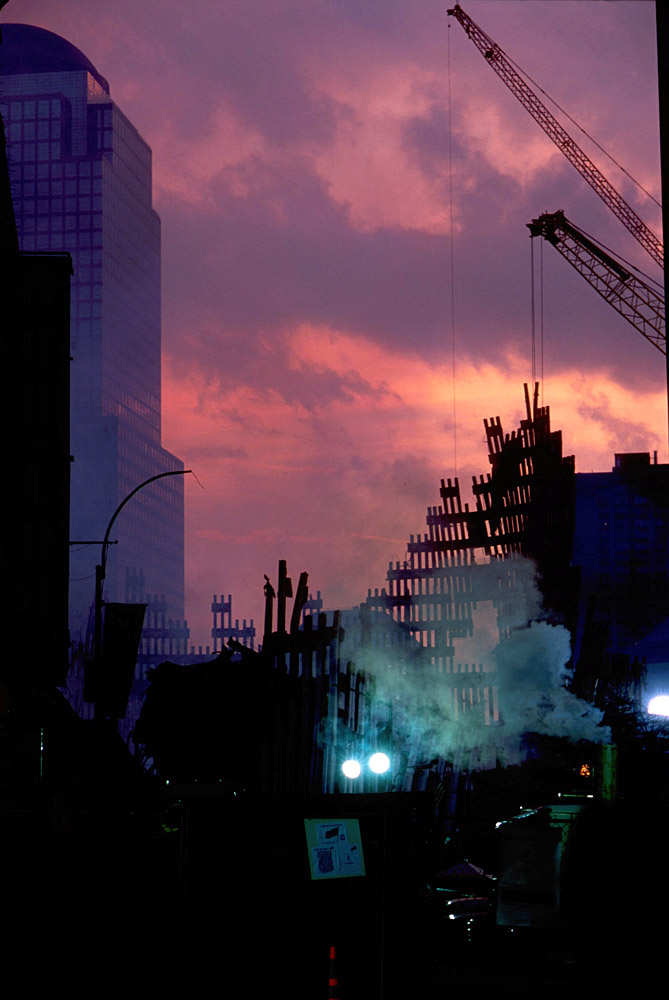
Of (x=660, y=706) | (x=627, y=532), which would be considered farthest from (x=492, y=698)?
(x=627, y=532)

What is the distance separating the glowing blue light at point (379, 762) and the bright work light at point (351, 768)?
353 mm

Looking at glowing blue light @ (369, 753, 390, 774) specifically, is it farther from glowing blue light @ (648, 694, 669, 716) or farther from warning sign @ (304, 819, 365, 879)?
warning sign @ (304, 819, 365, 879)

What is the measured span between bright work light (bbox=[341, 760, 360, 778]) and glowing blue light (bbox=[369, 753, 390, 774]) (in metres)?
0.35

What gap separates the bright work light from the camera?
77.3 feet

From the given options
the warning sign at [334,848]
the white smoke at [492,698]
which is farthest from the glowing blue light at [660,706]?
the warning sign at [334,848]

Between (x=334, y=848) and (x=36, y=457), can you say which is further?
(x=36, y=457)

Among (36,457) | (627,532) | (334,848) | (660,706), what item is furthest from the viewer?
(627,532)

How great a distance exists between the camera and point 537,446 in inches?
1615

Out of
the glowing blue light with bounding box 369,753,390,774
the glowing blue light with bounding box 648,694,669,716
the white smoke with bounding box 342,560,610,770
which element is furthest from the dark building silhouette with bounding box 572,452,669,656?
the glowing blue light with bounding box 369,753,390,774

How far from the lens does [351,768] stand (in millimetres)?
23594

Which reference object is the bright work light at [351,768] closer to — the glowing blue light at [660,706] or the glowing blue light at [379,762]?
the glowing blue light at [379,762]

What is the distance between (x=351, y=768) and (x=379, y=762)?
863mm

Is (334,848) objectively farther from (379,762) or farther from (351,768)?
(351,768)

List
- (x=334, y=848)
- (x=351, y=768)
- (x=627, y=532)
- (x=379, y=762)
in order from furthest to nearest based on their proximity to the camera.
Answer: (x=627, y=532)
(x=351, y=768)
(x=379, y=762)
(x=334, y=848)
